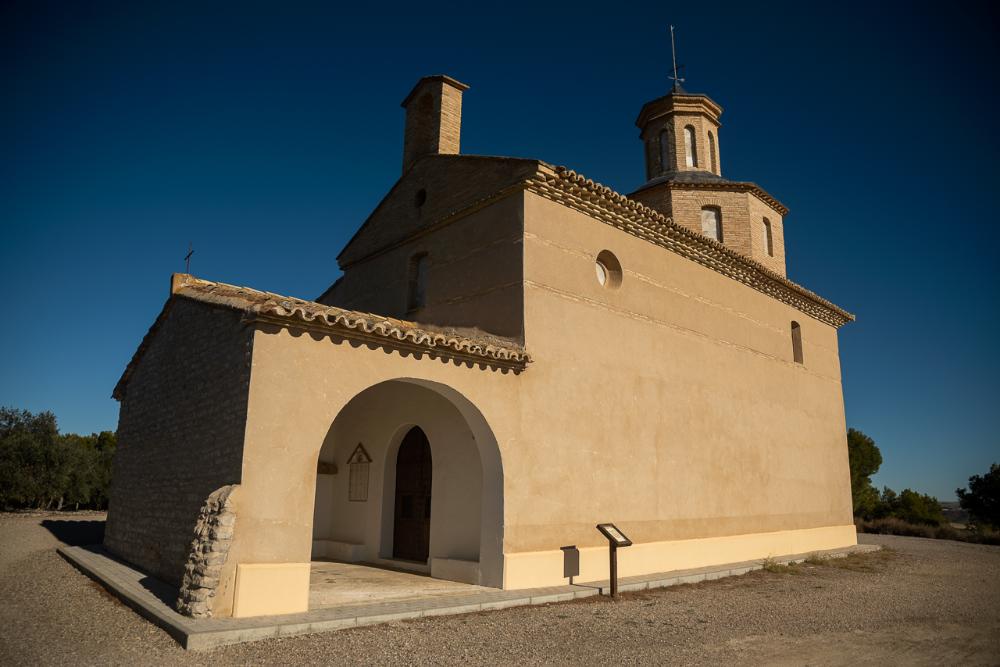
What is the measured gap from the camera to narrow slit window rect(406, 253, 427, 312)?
1280cm

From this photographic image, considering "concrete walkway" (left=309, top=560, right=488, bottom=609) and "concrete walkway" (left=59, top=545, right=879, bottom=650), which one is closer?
"concrete walkway" (left=59, top=545, right=879, bottom=650)

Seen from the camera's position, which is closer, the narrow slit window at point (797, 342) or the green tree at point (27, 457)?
the narrow slit window at point (797, 342)

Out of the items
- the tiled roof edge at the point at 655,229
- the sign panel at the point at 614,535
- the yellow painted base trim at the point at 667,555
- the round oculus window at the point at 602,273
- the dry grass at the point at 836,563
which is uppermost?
the tiled roof edge at the point at 655,229

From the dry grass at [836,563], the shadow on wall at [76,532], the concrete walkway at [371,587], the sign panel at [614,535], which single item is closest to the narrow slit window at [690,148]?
the dry grass at [836,563]

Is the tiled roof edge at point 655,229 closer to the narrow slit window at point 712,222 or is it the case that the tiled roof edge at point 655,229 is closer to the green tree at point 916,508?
the narrow slit window at point 712,222

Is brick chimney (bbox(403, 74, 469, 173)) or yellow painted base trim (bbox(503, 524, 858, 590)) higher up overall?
brick chimney (bbox(403, 74, 469, 173))

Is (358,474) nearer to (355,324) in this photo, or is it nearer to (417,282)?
(417,282)

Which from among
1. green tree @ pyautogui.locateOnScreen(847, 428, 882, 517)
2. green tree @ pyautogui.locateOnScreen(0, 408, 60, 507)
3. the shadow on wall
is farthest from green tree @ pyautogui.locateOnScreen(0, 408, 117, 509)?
green tree @ pyautogui.locateOnScreen(847, 428, 882, 517)

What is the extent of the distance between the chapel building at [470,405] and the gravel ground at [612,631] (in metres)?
0.96

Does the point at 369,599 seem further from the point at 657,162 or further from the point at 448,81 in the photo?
the point at 657,162

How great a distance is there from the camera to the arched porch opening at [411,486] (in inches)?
370

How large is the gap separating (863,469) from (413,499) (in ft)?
115

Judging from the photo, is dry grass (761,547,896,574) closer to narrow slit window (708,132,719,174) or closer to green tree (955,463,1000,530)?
narrow slit window (708,132,719,174)

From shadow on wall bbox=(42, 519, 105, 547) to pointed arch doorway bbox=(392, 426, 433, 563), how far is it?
7003mm
